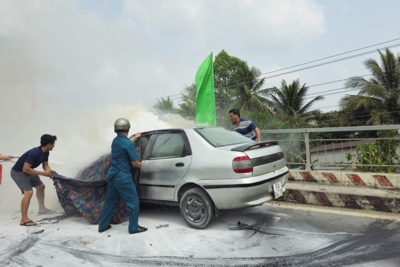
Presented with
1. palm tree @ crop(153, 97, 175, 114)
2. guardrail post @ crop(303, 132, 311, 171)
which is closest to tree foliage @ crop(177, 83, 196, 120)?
palm tree @ crop(153, 97, 175, 114)

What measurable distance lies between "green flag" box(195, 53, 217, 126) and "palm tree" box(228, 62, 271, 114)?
2009cm

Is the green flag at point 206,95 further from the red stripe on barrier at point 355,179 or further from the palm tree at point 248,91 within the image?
the palm tree at point 248,91

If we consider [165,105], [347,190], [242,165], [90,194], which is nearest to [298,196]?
[347,190]

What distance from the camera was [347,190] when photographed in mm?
5293

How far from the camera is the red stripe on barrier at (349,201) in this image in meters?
4.96

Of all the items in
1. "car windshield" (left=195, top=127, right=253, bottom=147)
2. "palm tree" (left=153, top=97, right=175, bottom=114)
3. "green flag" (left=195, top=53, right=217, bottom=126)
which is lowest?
"car windshield" (left=195, top=127, right=253, bottom=147)

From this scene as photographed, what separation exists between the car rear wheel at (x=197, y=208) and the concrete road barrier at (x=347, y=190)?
2176mm

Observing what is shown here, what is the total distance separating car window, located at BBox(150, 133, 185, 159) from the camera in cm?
447

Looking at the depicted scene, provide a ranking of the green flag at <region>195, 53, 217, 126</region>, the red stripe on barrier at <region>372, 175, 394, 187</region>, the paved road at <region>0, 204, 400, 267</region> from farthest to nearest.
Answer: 1. the green flag at <region>195, 53, 217, 126</region>
2. the red stripe on barrier at <region>372, 175, 394, 187</region>
3. the paved road at <region>0, 204, 400, 267</region>

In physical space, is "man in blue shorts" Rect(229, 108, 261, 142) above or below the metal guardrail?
above

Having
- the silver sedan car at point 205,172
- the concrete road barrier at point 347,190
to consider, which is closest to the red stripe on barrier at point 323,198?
the concrete road barrier at point 347,190

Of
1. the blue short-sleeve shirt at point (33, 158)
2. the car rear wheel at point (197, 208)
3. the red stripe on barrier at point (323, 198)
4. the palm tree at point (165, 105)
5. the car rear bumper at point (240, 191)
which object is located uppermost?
the palm tree at point (165, 105)

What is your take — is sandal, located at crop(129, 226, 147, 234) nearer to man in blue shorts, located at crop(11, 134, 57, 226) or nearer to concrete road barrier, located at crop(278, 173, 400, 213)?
man in blue shorts, located at crop(11, 134, 57, 226)

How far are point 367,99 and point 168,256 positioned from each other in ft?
80.7
